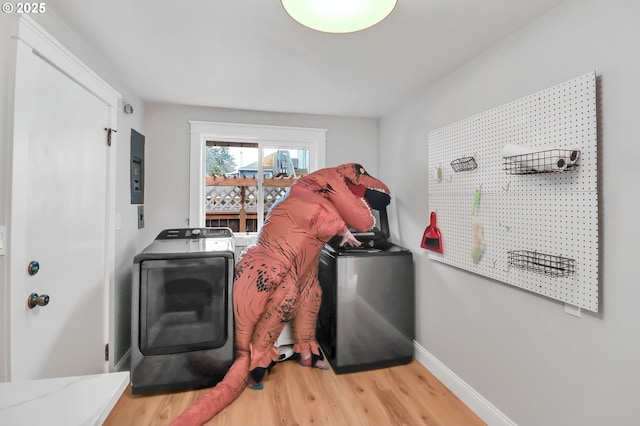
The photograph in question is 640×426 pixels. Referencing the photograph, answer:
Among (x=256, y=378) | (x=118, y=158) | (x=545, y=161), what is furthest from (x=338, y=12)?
(x=256, y=378)

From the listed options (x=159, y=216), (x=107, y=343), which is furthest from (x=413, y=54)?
(x=107, y=343)

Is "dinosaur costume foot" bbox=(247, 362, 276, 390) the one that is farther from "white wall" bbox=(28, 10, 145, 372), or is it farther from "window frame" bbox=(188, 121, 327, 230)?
"window frame" bbox=(188, 121, 327, 230)

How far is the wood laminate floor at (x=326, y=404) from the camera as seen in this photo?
1757 mm

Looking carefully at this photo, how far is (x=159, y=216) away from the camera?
2793 mm

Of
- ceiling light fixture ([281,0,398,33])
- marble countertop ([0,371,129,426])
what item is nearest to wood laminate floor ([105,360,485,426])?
marble countertop ([0,371,129,426])

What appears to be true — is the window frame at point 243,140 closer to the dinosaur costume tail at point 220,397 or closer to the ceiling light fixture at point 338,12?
the dinosaur costume tail at point 220,397

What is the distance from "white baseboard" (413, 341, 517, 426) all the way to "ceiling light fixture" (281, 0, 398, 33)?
2137 mm

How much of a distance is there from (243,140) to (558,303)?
2.82 m

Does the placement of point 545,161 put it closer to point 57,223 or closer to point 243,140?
point 57,223

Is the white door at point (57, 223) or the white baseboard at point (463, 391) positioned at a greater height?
the white door at point (57, 223)

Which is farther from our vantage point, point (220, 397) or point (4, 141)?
point (220, 397)

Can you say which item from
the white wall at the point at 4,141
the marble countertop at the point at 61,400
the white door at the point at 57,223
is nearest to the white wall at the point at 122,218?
the white door at the point at 57,223

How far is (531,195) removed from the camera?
1489 mm

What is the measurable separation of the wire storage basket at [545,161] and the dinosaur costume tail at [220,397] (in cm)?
207
